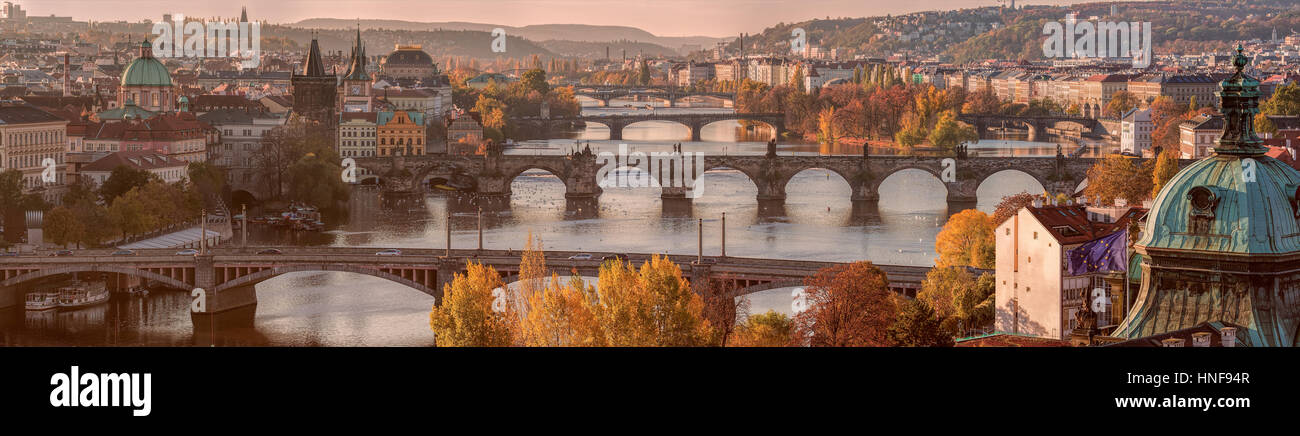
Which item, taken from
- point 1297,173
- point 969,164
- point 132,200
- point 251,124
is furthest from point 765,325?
point 251,124

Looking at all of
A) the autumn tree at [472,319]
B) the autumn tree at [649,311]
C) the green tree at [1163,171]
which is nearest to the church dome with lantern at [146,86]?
the green tree at [1163,171]

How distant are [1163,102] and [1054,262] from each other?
37.9 metres

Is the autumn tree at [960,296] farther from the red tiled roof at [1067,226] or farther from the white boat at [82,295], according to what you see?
the white boat at [82,295]

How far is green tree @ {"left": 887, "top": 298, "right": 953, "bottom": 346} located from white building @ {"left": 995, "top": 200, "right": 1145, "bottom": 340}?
1.58 m

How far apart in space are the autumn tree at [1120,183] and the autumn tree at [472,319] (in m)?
16.6

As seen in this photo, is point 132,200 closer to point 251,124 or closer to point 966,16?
point 251,124

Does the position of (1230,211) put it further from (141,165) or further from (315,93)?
(315,93)

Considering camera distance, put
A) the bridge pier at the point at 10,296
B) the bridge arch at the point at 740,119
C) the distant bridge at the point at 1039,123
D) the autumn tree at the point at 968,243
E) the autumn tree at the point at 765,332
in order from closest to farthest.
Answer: the autumn tree at the point at 765,332 < the autumn tree at the point at 968,243 < the bridge pier at the point at 10,296 < the distant bridge at the point at 1039,123 < the bridge arch at the point at 740,119

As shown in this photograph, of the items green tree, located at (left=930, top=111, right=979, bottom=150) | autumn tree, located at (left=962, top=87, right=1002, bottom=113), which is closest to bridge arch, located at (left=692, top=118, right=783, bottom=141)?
autumn tree, located at (left=962, top=87, right=1002, bottom=113)

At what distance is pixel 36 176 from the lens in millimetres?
29984

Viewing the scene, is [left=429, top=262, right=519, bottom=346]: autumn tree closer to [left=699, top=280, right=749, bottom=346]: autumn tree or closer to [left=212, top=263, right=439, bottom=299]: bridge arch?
[left=699, top=280, right=749, bottom=346]: autumn tree

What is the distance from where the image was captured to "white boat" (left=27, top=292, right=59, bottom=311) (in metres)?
19.8

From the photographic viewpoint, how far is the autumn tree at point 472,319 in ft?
41.1

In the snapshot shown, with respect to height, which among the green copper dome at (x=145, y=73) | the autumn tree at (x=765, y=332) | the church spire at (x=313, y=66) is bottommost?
the autumn tree at (x=765, y=332)
